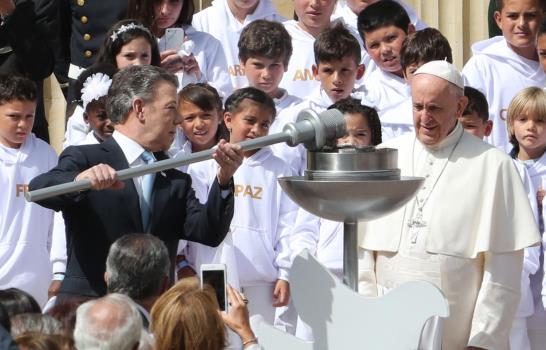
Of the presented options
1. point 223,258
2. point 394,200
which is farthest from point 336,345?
point 223,258

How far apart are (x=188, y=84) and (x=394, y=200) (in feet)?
11.6

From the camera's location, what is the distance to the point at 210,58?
8.93 meters

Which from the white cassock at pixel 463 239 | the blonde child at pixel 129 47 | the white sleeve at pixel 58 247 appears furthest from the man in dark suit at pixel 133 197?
the blonde child at pixel 129 47

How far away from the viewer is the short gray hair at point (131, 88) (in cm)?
624

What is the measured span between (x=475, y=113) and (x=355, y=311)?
318 cm

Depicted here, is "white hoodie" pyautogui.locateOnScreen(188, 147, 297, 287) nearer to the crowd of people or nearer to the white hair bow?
the crowd of people

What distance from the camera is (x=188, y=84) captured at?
26.8 ft

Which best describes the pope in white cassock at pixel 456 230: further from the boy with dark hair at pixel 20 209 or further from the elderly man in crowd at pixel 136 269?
the boy with dark hair at pixel 20 209

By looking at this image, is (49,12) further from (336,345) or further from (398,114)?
(336,345)

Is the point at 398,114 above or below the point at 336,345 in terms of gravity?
above

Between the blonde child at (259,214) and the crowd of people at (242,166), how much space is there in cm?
1

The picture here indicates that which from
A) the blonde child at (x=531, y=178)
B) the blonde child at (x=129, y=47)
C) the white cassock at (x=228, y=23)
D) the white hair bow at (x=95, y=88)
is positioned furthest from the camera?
the white cassock at (x=228, y=23)

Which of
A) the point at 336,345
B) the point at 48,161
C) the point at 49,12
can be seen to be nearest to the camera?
the point at 336,345

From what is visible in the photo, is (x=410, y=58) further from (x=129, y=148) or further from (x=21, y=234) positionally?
(x=129, y=148)
